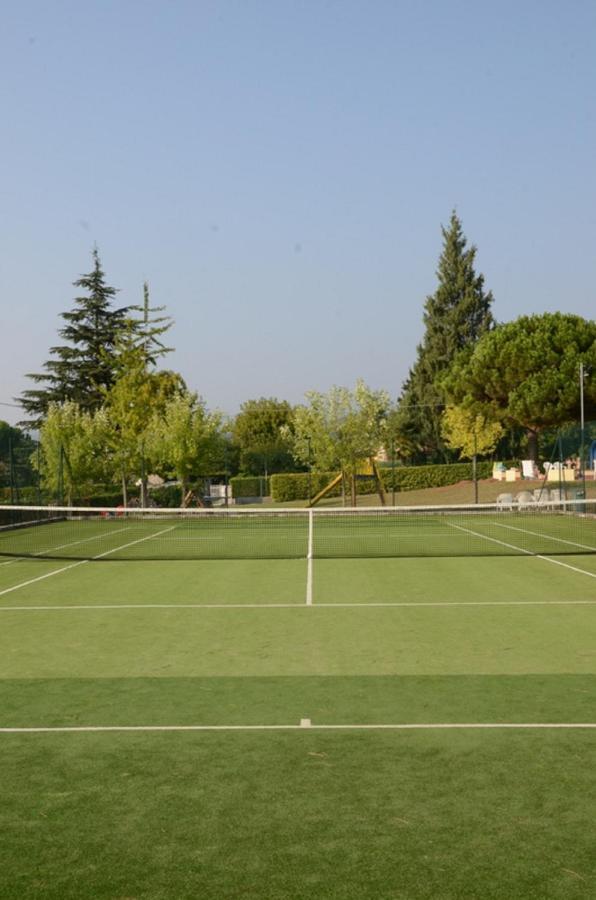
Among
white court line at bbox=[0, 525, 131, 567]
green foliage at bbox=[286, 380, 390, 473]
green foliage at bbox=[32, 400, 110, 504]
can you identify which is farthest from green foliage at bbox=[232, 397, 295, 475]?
white court line at bbox=[0, 525, 131, 567]

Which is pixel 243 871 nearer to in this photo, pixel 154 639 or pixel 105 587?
pixel 154 639

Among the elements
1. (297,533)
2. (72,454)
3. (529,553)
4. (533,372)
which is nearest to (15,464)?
(297,533)

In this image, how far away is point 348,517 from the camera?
42.6 metres

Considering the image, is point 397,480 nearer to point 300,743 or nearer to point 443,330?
point 443,330

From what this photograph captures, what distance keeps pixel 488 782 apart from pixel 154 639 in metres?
6.76

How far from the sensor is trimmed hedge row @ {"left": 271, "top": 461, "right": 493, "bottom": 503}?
66.1 m

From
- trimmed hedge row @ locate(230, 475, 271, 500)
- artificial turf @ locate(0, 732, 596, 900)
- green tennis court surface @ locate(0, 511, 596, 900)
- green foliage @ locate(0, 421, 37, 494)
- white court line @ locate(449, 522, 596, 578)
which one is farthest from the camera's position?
trimmed hedge row @ locate(230, 475, 271, 500)

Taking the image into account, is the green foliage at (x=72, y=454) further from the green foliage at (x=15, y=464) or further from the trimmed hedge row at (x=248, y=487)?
the trimmed hedge row at (x=248, y=487)

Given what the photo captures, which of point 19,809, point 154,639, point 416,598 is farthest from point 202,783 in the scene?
point 416,598

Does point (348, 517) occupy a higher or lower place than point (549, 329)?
lower

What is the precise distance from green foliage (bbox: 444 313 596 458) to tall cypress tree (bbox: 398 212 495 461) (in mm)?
13149

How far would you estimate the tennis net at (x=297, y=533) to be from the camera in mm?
25734

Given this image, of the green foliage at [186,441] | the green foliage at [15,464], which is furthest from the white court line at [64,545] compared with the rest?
the green foliage at [186,441]

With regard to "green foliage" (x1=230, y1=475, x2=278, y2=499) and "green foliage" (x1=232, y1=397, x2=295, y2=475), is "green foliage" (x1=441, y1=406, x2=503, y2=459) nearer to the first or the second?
"green foliage" (x1=230, y1=475, x2=278, y2=499)
